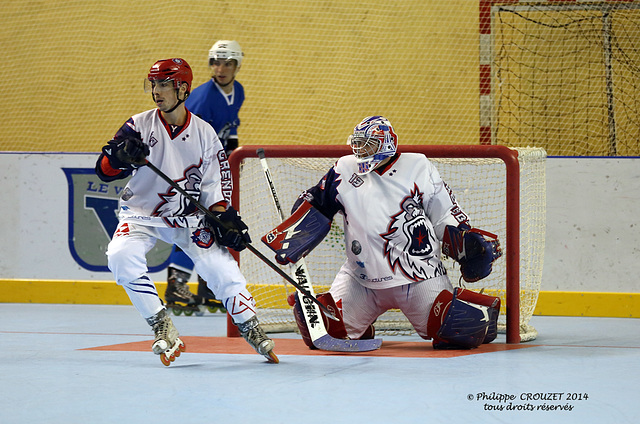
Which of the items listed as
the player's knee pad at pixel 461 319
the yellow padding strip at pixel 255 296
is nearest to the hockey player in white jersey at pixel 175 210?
the player's knee pad at pixel 461 319

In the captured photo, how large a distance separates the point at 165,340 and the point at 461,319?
1383mm

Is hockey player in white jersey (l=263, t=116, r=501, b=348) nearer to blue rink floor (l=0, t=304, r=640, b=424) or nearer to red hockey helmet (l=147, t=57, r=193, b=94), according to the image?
blue rink floor (l=0, t=304, r=640, b=424)

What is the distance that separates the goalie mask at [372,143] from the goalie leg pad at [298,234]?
333 millimetres

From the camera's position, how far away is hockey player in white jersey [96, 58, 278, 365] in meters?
3.64

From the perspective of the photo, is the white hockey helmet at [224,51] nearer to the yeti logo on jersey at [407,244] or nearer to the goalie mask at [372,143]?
the goalie mask at [372,143]

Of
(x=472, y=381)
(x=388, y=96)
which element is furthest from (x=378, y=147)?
(x=388, y=96)

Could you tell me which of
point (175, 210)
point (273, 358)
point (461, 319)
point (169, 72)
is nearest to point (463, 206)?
point (461, 319)

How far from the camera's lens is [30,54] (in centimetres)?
900

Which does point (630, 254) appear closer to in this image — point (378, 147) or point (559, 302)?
point (559, 302)

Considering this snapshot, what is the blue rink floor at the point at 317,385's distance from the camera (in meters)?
2.66

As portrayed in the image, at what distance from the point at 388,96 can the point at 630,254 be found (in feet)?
10.8

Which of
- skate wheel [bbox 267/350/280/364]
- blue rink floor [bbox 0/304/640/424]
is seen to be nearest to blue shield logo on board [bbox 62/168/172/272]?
blue rink floor [bbox 0/304/640/424]

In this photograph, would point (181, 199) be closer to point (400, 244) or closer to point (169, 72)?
point (169, 72)

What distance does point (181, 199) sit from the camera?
3773 millimetres
